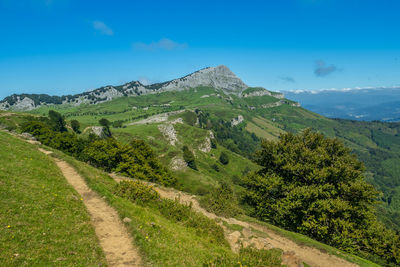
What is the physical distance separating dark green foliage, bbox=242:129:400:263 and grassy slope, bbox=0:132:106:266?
2946 cm

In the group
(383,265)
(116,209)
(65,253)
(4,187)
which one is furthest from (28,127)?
(383,265)

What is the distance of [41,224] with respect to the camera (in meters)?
15.2

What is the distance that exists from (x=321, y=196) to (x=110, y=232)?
3132 centimetres

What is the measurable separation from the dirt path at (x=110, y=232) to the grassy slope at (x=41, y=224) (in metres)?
0.64

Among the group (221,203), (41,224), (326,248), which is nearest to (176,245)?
(41,224)

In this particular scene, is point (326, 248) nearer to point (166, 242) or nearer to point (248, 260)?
point (248, 260)

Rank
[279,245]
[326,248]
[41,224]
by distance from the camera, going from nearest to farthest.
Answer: [41,224]
[326,248]
[279,245]

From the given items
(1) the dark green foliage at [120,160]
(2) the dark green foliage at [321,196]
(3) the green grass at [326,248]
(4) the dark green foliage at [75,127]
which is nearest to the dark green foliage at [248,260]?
(3) the green grass at [326,248]

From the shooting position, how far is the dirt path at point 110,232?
550 inches

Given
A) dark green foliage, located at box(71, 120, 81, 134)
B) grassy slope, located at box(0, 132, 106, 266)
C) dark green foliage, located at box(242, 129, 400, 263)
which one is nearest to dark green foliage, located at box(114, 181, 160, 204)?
grassy slope, located at box(0, 132, 106, 266)

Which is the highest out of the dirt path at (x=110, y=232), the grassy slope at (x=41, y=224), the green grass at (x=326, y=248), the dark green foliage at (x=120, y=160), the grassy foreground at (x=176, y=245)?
the grassy slope at (x=41, y=224)

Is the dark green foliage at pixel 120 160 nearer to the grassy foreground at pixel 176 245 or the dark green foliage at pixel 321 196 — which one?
the dark green foliage at pixel 321 196

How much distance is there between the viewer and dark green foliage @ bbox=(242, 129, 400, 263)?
30.4 metres

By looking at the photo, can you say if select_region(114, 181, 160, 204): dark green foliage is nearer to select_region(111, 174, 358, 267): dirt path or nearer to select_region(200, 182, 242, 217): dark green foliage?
select_region(200, 182, 242, 217): dark green foliage
